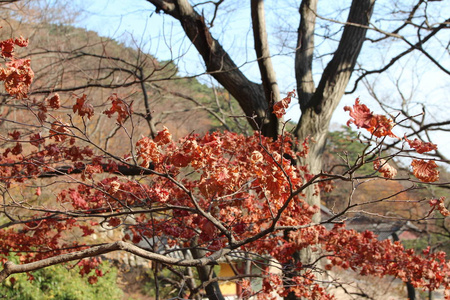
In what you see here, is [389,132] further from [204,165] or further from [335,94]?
[335,94]

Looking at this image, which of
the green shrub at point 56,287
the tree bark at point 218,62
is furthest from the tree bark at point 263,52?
the green shrub at point 56,287

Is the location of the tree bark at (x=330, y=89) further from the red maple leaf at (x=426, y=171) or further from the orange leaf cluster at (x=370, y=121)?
the orange leaf cluster at (x=370, y=121)

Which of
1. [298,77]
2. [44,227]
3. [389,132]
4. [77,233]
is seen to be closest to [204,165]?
[389,132]

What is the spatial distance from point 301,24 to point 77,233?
8176 millimetres

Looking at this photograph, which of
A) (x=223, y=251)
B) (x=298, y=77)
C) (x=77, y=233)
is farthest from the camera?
(x=77, y=233)

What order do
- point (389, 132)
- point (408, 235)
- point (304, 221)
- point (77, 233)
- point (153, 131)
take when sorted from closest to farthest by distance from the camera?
point (389, 132) < point (304, 221) < point (153, 131) < point (77, 233) < point (408, 235)

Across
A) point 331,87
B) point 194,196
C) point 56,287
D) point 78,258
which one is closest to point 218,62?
point 331,87

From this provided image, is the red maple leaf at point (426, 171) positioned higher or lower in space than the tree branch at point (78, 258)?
higher

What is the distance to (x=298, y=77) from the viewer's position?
5707 millimetres

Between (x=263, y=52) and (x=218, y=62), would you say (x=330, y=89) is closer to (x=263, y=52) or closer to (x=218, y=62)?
(x=263, y=52)

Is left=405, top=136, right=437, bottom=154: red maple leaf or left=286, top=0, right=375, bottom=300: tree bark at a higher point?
left=286, top=0, right=375, bottom=300: tree bark

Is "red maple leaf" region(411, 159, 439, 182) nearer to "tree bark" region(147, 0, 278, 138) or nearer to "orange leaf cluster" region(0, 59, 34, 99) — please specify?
"orange leaf cluster" region(0, 59, 34, 99)

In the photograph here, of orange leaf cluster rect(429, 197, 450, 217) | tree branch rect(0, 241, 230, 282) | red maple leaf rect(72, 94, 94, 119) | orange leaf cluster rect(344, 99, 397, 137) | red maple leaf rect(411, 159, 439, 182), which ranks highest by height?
red maple leaf rect(72, 94, 94, 119)

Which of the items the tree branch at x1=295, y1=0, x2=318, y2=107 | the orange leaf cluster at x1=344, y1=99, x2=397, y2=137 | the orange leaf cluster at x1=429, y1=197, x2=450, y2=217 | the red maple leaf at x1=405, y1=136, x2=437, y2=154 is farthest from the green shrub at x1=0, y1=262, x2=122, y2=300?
the red maple leaf at x1=405, y1=136, x2=437, y2=154
